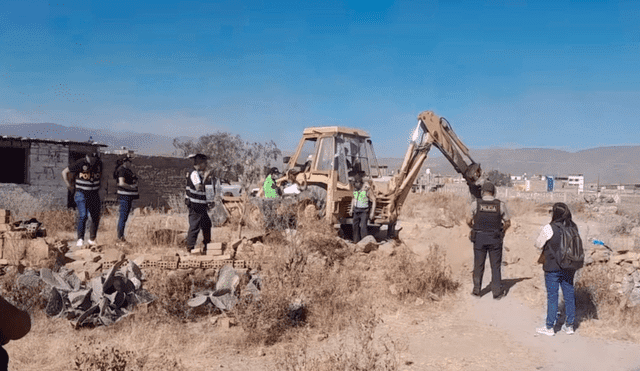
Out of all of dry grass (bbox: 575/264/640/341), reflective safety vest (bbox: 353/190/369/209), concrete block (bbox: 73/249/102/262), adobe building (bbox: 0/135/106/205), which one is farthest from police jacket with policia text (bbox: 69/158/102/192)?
dry grass (bbox: 575/264/640/341)

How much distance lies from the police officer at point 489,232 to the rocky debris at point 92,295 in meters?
4.55

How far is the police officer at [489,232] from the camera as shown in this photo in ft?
23.8

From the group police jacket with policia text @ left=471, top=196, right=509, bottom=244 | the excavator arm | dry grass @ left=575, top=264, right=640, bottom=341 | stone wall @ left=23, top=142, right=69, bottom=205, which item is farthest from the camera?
stone wall @ left=23, top=142, right=69, bottom=205

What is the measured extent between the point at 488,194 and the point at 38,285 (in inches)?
247

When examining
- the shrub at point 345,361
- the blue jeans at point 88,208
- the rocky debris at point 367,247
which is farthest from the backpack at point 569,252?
the blue jeans at point 88,208

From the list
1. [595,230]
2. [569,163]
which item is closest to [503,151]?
[569,163]

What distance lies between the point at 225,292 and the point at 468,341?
306cm

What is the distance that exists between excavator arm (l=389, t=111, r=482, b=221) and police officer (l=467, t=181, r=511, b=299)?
4.10 metres

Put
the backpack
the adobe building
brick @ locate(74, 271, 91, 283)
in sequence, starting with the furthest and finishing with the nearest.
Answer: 1. the adobe building
2. brick @ locate(74, 271, 91, 283)
3. the backpack

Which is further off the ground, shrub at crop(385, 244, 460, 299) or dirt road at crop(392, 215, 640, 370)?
shrub at crop(385, 244, 460, 299)

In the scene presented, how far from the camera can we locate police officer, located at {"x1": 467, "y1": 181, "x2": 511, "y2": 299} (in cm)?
726

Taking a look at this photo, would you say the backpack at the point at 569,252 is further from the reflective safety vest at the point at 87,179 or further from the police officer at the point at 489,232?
the reflective safety vest at the point at 87,179

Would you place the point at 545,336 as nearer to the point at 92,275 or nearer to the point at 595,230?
the point at 92,275

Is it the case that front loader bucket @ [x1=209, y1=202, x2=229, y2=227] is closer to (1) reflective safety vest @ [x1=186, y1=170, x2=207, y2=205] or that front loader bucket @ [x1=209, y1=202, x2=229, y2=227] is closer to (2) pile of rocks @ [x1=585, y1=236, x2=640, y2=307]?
(1) reflective safety vest @ [x1=186, y1=170, x2=207, y2=205]
